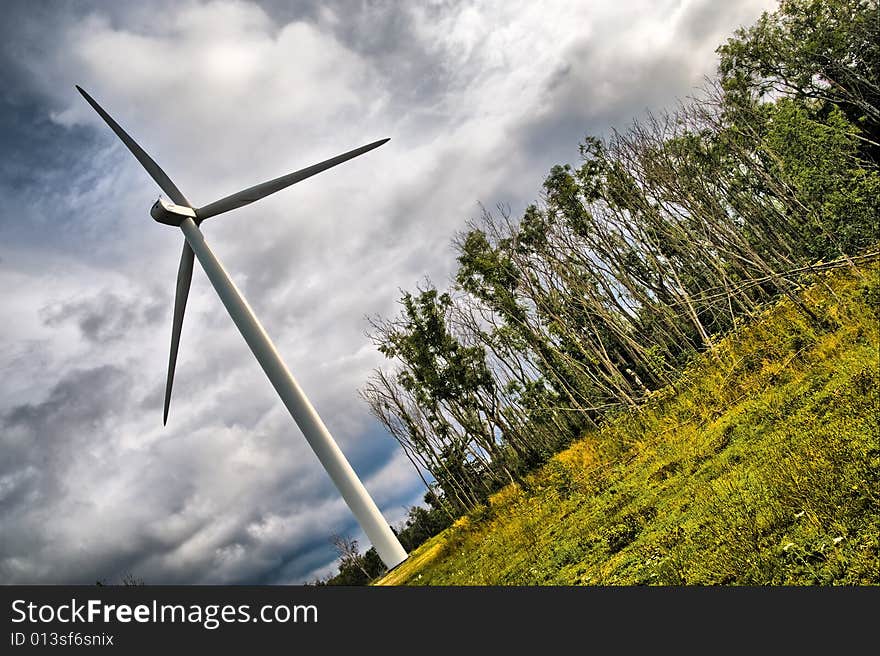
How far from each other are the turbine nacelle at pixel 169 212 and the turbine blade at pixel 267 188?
2.31 feet

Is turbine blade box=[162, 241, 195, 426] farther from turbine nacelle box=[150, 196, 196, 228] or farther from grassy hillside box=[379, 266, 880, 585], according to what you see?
grassy hillside box=[379, 266, 880, 585]

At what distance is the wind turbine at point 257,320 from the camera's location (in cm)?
1416

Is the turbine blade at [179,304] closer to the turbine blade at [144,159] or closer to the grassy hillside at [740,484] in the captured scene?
the turbine blade at [144,159]

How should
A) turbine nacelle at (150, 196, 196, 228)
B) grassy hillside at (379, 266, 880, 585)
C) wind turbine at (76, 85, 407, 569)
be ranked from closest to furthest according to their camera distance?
grassy hillside at (379, 266, 880, 585) < wind turbine at (76, 85, 407, 569) < turbine nacelle at (150, 196, 196, 228)

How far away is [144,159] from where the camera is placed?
58.1 ft

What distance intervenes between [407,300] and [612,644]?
23.2 meters

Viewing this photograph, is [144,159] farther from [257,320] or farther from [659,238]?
Answer: [659,238]

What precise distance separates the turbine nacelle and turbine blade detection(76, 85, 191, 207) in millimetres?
501

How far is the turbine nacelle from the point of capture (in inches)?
650

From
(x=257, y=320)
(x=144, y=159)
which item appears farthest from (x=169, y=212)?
(x=257, y=320)

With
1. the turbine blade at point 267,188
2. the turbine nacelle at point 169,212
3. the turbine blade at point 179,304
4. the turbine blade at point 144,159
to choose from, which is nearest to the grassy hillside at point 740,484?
the turbine blade at point 179,304

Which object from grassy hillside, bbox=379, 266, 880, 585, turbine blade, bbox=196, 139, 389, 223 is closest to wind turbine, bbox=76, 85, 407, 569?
turbine blade, bbox=196, 139, 389, 223

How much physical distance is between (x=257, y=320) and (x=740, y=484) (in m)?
12.7

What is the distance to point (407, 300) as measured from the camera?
88.4ft
